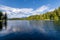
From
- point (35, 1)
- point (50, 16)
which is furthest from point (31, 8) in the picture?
point (50, 16)

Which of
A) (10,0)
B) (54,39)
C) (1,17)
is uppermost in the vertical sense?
(10,0)

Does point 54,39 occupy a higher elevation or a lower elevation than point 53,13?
lower

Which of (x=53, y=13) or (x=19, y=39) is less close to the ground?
(x=53, y=13)

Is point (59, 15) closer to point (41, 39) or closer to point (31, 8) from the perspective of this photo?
point (31, 8)

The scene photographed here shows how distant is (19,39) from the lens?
9.33 m

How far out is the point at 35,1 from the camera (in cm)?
1764

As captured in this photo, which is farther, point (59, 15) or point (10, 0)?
point (59, 15)

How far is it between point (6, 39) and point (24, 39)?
122 cm

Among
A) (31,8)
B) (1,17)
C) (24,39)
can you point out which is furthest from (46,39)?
→ (1,17)

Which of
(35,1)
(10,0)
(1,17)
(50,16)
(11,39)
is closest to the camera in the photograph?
(11,39)

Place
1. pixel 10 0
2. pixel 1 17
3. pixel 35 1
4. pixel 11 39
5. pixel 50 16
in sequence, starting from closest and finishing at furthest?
pixel 11 39 → pixel 10 0 → pixel 35 1 → pixel 1 17 → pixel 50 16

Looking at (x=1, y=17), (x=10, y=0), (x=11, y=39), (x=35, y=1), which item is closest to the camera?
(x=11, y=39)

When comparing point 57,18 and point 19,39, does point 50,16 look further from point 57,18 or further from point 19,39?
point 19,39

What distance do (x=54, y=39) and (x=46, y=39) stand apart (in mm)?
569
